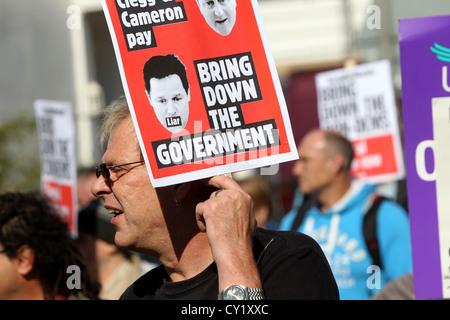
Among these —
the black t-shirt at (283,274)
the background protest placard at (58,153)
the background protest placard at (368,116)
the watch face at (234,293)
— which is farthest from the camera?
the background protest placard at (368,116)

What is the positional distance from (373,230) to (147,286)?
2.59 m

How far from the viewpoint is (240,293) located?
2168 millimetres

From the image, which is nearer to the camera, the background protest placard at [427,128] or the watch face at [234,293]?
the watch face at [234,293]

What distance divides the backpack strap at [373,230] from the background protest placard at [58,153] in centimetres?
239

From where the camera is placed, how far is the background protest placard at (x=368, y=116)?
698 cm

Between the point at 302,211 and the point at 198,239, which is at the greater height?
the point at 198,239

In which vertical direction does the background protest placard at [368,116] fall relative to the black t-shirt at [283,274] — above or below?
below

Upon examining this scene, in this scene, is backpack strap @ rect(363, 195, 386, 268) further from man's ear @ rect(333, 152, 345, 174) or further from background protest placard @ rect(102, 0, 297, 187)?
background protest placard @ rect(102, 0, 297, 187)

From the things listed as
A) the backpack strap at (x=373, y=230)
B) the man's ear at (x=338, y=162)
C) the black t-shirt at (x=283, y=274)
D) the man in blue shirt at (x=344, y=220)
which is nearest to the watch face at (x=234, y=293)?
the black t-shirt at (x=283, y=274)

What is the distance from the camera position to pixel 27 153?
35.3ft

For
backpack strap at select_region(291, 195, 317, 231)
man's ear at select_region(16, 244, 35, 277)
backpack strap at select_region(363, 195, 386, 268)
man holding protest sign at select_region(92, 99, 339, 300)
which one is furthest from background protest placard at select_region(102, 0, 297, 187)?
backpack strap at select_region(291, 195, 317, 231)

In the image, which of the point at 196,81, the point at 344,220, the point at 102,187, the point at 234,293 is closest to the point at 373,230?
the point at 344,220

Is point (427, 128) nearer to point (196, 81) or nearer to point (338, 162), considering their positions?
point (196, 81)

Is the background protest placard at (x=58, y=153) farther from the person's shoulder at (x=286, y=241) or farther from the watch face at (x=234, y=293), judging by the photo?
the watch face at (x=234, y=293)
